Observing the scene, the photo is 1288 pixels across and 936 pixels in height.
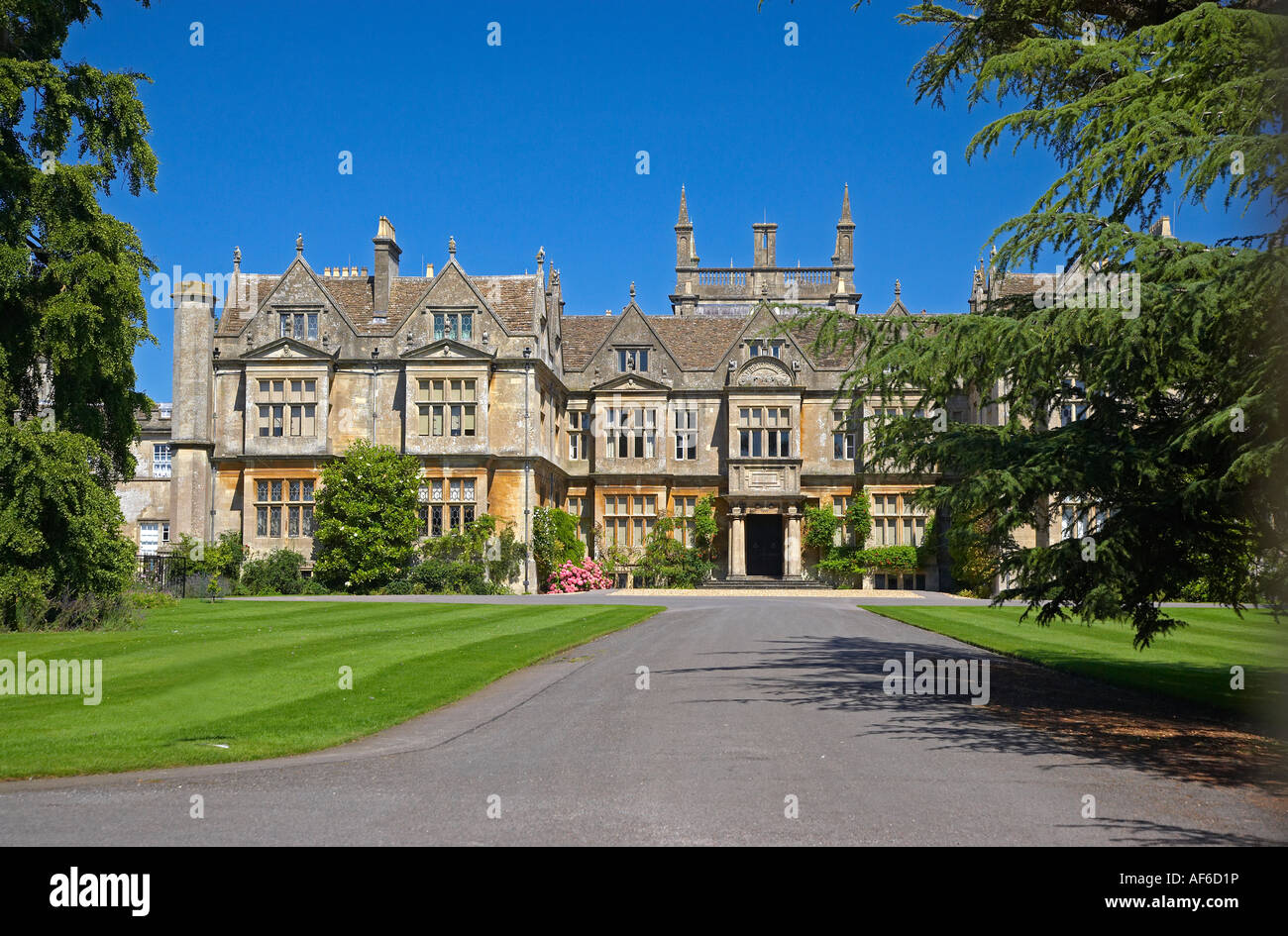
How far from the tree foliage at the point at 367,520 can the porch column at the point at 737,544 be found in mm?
12809

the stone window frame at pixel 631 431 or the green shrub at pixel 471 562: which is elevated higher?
the stone window frame at pixel 631 431

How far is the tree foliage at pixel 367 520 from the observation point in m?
33.2

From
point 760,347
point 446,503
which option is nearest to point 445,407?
point 446,503

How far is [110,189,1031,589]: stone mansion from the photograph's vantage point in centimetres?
3562

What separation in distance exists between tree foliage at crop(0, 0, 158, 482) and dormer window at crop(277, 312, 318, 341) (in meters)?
17.5

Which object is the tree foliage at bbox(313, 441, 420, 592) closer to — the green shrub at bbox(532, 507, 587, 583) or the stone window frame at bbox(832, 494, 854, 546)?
the green shrub at bbox(532, 507, 587, 583)

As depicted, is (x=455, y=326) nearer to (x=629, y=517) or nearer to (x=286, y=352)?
(x=286, y=352)

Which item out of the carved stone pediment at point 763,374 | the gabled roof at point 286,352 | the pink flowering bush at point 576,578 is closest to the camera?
the gabled roof at point 286,352

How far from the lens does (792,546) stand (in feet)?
132

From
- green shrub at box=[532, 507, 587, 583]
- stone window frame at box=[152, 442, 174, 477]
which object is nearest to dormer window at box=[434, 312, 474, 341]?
green shrub at box=[532, 507, 587, 583]

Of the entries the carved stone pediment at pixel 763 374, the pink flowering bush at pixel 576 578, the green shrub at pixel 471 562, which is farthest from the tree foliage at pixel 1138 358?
the carved stone pediment at pixel 763 374

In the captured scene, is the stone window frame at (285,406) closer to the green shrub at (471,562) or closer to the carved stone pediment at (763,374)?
the green shrub at (471,562)

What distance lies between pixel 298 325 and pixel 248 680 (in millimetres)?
28169

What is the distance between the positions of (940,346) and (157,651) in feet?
36.8
